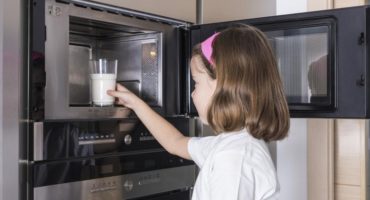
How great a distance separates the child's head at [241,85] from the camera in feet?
3.30

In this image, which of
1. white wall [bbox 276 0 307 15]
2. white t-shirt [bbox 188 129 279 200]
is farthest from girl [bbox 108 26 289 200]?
white wall [bbox 276 0 307 15]

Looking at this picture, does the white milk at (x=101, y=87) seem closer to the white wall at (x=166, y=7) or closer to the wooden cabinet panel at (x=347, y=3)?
the white wall at (x=166, y=7)

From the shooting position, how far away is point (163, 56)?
4.33ft

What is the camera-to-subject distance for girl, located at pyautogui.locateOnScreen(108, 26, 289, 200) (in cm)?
96

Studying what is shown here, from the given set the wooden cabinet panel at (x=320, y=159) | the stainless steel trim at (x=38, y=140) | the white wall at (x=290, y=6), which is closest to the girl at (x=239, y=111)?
the stainless steel trim at (x=38, y=140)

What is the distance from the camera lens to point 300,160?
183 cm

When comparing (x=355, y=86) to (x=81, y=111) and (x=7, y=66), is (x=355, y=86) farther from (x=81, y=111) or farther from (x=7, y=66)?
(x=7, y=66)

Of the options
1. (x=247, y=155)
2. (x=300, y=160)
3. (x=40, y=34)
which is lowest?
(x=300, y=160)

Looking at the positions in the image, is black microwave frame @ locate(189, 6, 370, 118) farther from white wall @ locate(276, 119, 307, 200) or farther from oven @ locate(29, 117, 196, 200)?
white wall @ locate(276, 119, 307, 200)

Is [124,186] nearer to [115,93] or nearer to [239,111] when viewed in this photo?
[115,93]

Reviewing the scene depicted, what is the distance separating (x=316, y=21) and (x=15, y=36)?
26.4 inches

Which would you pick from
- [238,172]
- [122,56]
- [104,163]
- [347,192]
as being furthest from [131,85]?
[347,192]

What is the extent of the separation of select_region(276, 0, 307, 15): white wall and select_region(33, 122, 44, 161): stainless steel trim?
46.9 inches

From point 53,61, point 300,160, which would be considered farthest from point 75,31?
point 300,160
